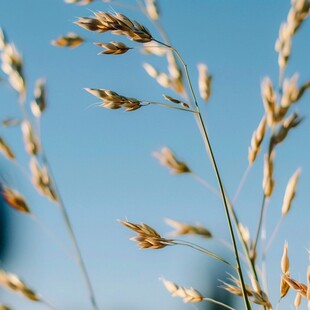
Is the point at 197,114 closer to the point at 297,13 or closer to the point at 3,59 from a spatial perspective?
the point at 297,13

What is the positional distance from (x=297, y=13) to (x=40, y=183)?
56cm

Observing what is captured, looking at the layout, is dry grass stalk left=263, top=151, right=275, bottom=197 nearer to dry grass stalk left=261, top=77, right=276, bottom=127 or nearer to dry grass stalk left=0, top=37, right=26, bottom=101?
dry grass stalk left=261, top=77, right=276, bottom=127

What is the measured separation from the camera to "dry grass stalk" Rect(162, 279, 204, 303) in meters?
0.89

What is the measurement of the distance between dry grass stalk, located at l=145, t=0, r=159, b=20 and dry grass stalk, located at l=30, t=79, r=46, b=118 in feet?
0.92

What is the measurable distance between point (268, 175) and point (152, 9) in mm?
486

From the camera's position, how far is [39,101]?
3.43 ft

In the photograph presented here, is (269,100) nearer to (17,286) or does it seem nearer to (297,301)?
(297,301)

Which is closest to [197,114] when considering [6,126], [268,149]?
[268,149]

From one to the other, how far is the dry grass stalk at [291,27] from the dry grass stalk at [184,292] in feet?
1.44

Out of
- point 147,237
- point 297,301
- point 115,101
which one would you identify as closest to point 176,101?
point 115,101

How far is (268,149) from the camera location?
35.5 inches

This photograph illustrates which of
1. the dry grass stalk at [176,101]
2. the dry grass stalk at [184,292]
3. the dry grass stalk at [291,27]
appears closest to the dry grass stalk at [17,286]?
the dry grass stalk at [184,292]

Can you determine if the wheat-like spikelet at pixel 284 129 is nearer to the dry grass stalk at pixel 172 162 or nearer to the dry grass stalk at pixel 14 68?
the dry grass stalk at pixel 172 162

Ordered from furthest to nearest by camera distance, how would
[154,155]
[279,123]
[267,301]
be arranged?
[154,155]
[279,123]
[267,301]
